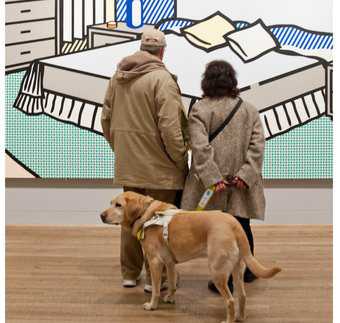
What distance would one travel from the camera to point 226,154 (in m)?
3.69

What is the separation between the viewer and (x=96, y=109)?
6.08 meters

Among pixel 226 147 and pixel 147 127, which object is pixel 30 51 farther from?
pixel 226 147

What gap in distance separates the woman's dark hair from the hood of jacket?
0.96ft

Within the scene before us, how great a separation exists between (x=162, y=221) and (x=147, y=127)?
61 centimetres

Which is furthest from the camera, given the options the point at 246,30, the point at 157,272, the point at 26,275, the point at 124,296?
the point at 246,30

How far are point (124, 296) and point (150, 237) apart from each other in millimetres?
546

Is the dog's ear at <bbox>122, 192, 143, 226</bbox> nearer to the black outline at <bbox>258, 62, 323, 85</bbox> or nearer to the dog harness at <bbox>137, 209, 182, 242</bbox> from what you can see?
the dog harness at <bbox>137, 209, 182, 242</bbox>

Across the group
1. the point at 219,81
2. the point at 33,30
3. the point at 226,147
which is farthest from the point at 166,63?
the point at 226,147

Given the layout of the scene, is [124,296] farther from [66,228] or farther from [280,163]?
[280,163]

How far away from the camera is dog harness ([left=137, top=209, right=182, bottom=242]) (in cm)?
337

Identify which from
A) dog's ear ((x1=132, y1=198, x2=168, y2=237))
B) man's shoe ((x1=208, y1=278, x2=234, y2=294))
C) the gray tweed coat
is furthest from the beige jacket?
man's shoe ((x1=208, y1=278, x2=234, y2=294))

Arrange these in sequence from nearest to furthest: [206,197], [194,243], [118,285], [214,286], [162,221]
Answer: [194,243]
[162,221]
[206,197]
[214,286]
[118,285]

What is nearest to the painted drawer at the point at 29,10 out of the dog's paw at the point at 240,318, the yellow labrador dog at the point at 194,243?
the yellow labrador dog at the point at 194,243
